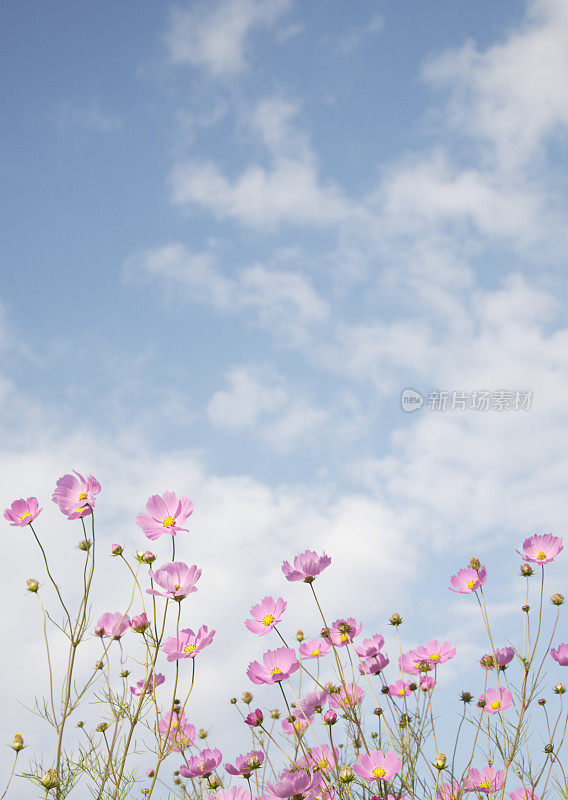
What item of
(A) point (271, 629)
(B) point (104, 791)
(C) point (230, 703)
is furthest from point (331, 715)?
(C) point (230, 703)

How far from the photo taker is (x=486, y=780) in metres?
2.23

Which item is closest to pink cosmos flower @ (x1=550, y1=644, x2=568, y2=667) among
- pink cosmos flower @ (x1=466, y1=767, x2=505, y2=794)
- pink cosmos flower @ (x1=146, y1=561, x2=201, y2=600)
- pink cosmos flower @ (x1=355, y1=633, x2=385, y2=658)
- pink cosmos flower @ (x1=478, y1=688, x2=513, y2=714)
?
pink cosmos flower @ (x1=478, y1=688, x2=513, y2=714)

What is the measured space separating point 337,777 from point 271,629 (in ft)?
1.40

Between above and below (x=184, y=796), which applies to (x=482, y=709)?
above

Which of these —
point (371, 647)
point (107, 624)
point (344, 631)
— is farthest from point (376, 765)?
point (107, 624)

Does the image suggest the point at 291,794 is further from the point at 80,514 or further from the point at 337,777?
the point at 80,514

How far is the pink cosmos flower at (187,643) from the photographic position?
1.79 meters

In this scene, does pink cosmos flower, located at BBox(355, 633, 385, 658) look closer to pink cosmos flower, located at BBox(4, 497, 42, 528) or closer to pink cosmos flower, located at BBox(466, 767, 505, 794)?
pink cosmos flower, located at BBox(466, 767, 505, 794)

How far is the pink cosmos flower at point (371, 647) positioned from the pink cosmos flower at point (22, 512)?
3.81ft

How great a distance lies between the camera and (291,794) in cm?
165

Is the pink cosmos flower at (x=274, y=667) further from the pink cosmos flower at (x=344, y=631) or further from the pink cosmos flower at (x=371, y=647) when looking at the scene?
the pink cosmos flower at (x=371, y=647)

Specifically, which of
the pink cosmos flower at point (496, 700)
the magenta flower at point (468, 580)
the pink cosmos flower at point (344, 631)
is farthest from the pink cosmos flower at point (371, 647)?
the pink cosmos flower at point (496, 700)

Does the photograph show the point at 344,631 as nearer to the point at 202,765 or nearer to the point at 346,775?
the point at 346,775

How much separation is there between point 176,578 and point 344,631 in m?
0.56
